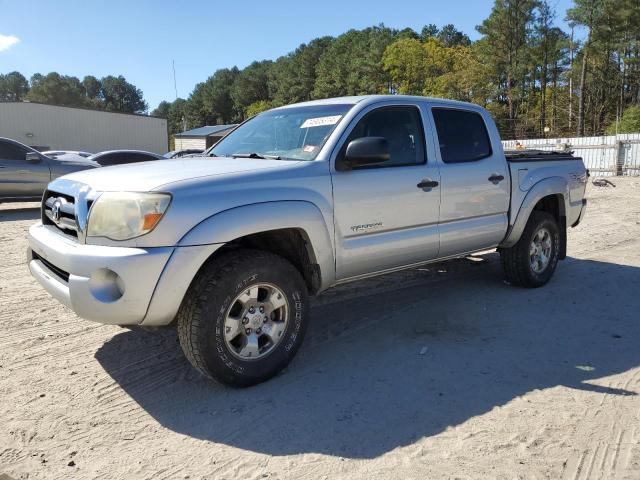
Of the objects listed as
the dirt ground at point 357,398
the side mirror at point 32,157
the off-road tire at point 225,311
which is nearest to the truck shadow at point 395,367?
the dirt ground at point 357,398

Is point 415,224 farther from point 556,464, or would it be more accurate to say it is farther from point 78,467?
point 78,467

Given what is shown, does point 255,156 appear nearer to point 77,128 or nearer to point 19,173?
point 19,173

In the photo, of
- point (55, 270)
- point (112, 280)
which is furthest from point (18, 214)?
point (112, 280)

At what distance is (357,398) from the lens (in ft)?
10.5

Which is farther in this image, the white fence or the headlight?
the white fence

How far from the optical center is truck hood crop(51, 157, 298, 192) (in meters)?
3.06

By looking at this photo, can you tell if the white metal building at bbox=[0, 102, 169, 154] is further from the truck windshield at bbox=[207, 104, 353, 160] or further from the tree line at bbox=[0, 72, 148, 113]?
the tree line at bbox=[0, 72, 148, 113]

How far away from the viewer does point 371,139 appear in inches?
141

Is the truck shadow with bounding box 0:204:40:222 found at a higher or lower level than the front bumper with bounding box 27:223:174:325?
lower

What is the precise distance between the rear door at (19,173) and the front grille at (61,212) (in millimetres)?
8272

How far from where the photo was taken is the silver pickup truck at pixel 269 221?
2.94m

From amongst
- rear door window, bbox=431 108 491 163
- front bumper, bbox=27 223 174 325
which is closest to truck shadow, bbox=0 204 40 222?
front bumper, bbox=27 223 174 325

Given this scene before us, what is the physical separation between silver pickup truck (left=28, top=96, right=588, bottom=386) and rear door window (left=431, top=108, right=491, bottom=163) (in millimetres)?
15

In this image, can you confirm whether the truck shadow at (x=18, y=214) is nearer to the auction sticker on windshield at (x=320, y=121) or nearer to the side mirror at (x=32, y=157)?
the side mirror at (x=32, y=157)
